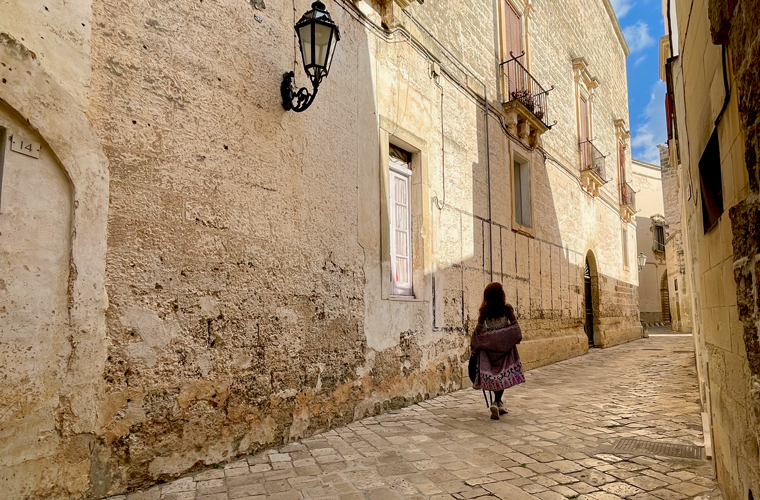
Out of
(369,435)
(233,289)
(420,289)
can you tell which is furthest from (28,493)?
(420,289)

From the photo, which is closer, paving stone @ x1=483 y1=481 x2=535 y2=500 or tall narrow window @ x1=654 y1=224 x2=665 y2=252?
paving stone @ x1=483 y1=481 x2=535 y2=500

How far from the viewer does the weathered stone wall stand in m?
1.66

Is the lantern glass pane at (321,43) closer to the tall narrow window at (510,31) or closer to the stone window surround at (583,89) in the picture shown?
the tall narrow window at (510,31)

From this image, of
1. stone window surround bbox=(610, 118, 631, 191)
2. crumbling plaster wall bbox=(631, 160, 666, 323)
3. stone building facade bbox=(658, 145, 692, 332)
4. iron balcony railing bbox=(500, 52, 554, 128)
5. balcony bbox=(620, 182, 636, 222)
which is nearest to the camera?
iron balcony railing bbox=(500, 52, 554, 128)

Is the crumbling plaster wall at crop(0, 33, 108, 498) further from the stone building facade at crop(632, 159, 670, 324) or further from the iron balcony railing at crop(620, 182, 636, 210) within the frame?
the stone building facade at crop(632, 159, 670, 324)

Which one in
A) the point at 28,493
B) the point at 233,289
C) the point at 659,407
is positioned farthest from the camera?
the point at 659,407

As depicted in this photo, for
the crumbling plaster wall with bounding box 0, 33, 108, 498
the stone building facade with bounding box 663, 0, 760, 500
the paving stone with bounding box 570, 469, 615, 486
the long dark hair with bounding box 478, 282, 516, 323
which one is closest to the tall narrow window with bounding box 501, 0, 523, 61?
the long dark hair with bounding box 478, 282, 516, 323

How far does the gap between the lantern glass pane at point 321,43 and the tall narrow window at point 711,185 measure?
2887 mm

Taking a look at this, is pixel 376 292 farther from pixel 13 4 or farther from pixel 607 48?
pixel 607 48

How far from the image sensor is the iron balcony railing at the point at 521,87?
9.38 m

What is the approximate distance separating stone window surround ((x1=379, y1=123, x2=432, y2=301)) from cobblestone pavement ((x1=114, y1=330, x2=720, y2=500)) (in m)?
1.43

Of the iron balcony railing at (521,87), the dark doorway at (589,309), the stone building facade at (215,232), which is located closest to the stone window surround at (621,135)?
the dark doorway at (589,309)

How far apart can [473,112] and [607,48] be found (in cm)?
1266

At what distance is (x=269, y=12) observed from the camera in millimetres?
4426
